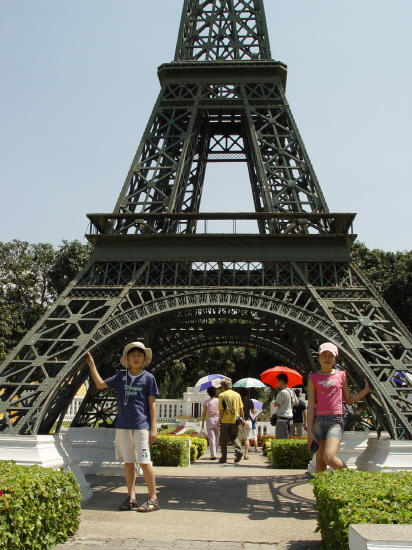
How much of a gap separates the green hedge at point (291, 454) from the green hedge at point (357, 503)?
8.22 m

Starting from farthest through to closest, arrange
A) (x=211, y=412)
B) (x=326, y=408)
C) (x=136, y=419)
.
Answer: (x=211, y=412) < (x=136, y=419) < (x=326, y=408)

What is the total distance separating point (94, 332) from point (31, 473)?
792 cm

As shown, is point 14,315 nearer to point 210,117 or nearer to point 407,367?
point 210,117

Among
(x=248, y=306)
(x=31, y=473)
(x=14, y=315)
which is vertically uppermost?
(x=14, y=315)

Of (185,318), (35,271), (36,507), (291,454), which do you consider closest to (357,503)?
(36,507)

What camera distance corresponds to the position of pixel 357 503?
517cm

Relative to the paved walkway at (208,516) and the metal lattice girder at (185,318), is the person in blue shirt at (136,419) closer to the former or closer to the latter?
the paved walkway at (208,516)

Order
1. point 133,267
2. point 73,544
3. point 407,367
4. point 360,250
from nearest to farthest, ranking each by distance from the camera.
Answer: point 73,544 → point 407,367 → point 133,267 → point 360,250

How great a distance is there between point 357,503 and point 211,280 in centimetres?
1185

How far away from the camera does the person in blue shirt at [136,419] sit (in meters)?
7.96

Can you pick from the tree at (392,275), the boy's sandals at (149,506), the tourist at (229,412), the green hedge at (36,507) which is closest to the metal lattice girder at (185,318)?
the tourist at (229,412)

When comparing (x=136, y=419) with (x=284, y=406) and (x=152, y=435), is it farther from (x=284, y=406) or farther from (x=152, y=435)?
(x=284, y=406)

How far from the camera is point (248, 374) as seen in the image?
49031mm

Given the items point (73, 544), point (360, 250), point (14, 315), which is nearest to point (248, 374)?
point (360, 250)
